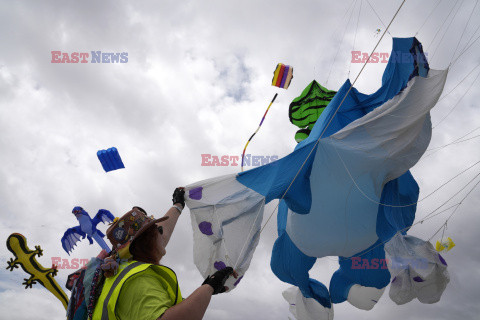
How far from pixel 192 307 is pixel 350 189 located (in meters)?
3.08

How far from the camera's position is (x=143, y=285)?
1.05m

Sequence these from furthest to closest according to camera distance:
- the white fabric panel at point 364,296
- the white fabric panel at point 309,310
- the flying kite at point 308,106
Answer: the white fabric panel at point 309,310
the white fabric panel at point 364,296
the flying kite at point 308,106

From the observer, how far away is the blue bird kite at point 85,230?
11.9 feet

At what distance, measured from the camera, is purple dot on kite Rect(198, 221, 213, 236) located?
3.45 metres

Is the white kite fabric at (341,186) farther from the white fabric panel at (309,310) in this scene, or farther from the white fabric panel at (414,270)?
the white fabric panel at (309,310)

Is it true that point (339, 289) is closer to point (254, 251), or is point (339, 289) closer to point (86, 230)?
point (254, 251)

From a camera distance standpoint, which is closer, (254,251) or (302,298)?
(254,251)

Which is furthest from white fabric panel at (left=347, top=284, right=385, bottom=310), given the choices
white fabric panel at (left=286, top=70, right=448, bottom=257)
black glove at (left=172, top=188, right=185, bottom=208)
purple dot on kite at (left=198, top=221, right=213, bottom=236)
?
black glove at (left=172, top=188, right=185, bottom=208)

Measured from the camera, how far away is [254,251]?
10.7 feet

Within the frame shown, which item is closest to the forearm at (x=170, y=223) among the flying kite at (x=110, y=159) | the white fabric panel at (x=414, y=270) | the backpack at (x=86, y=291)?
the backpack at (x=86, y=291)

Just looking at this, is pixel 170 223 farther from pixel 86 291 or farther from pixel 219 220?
pixel 219 220

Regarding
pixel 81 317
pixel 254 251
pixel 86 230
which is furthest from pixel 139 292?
pixel 86 230

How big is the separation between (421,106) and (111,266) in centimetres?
349

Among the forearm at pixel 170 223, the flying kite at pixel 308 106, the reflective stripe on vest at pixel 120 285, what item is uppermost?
the flying kite at pixel 308 106
